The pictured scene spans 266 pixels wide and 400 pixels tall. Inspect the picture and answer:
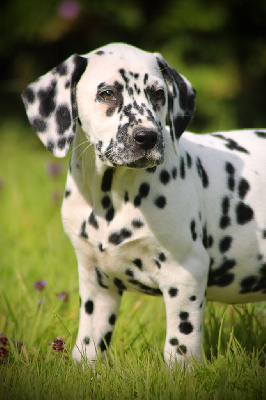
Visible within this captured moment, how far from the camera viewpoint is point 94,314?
11.7 feet

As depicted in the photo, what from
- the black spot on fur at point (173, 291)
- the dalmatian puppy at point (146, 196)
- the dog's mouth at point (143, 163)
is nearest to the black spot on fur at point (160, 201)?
the dalmatian puppy at point (146, 196)

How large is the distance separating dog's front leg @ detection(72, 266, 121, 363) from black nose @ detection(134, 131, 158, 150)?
945 mm

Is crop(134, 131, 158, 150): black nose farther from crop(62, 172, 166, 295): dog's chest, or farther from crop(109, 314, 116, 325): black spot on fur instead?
crop(109, 314, 116, 325): black spot on fur

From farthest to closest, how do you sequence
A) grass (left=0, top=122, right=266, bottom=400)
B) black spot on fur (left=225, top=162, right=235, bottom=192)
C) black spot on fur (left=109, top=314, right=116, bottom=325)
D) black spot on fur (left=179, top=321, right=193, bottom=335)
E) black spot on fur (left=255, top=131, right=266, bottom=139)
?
1. black spot on fur (left=255, top=131, right=266, bottom=139)
2. black spot on fur (left=109, top=314, right=116, bottom=325)
3. black spot on fur (left=225, top=162, right=235, bottom=192)
4. black spot on fur (left=179, top=321, right=193, bottom=335)
5. grass (left=0, top=122, right=266, bottom=400)

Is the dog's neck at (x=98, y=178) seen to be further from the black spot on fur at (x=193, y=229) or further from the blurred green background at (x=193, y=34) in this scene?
the blurred green background at (x=193, y=34)

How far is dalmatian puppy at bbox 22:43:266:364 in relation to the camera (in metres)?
3.12

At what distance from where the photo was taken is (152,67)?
A: 10.6 ft

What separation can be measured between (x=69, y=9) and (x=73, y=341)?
781 centimetres

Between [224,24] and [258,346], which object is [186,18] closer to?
[224,24]

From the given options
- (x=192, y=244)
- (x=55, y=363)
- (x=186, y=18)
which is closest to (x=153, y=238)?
(x=192, y=244)

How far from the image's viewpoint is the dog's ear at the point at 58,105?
3230mm

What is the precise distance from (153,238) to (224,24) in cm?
793

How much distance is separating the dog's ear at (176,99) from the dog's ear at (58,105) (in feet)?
1.53

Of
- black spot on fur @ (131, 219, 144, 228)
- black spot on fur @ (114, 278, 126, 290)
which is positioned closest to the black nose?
black spot on fur @ (131, 219, 144, 228)
